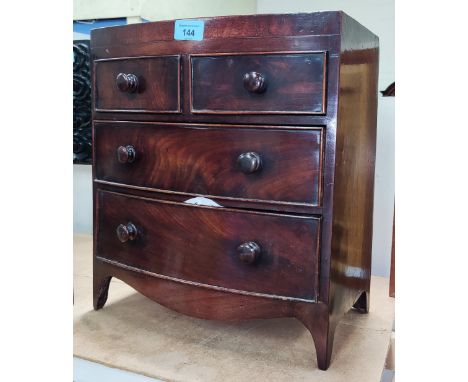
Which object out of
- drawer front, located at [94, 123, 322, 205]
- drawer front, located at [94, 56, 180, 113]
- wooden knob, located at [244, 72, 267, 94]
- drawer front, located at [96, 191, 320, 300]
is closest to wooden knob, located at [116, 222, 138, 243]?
drawer front, located at [96, 191, 320, 300]

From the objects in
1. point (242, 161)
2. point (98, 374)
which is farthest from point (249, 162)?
point (98, 374)

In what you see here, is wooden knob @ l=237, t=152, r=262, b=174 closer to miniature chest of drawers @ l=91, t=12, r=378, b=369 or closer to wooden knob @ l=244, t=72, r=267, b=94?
miniature chest of drawers @ l=91, t=12, r=378, b=369

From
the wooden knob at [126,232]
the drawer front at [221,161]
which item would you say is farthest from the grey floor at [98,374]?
the drawer front at [221,161]

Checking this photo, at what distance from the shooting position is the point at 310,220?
41.8 inches

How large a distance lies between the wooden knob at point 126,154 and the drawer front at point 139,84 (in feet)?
0.32

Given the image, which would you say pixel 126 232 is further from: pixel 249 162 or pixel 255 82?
pixel 255 82

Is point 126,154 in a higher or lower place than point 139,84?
lower

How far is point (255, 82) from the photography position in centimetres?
105

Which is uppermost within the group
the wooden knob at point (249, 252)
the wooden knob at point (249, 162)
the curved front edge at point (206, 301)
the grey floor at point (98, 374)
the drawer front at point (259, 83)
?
the drawer front at point (259, 83)

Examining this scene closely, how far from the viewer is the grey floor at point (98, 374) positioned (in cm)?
112

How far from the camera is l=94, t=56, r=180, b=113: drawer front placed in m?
1.18

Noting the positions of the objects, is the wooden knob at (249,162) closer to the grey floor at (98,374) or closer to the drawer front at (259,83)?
the drawer front at (259,83)

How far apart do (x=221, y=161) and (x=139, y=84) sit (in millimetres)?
300
